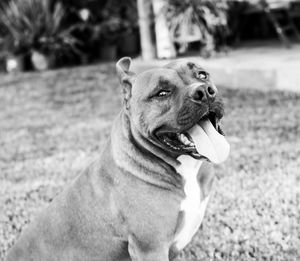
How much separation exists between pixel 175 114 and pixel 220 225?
1431 millimetres

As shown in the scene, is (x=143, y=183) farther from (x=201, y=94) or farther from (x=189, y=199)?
(x=201, y=94)

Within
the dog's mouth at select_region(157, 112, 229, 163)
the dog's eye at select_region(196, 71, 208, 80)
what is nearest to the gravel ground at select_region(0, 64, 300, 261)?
the dog's mouth at select_region(157, 112, 229, 163)

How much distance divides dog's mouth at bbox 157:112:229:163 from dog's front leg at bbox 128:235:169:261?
1.53 ft

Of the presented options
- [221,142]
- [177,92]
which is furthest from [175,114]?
[221,142]

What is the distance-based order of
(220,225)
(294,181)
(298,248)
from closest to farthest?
(298,248) < (220,225) < (294,181)

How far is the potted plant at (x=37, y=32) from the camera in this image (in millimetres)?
12711

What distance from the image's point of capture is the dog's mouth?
2.66m

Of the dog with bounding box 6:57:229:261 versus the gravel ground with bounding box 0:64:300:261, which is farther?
the gravel ground with bounding box 0:64:300:261

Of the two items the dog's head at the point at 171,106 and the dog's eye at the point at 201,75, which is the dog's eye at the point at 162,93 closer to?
the dog's head at the point at 171,106

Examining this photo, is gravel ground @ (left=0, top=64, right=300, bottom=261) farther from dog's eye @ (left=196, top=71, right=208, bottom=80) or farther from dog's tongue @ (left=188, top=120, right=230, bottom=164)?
dog's eye @ (left=196, top=71, right=208, bottom=80)

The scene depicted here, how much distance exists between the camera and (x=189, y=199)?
274 centimetres

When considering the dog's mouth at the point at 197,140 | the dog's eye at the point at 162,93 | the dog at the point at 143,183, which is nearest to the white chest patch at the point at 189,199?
the dog at the point at 143,183

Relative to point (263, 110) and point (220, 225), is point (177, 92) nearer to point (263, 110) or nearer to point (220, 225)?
point (220, 225)

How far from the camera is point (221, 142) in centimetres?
274
